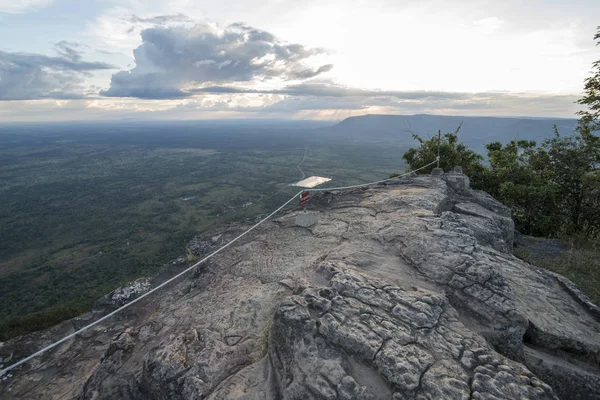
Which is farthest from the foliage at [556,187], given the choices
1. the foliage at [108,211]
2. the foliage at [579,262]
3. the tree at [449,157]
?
the foliage at [108,211]

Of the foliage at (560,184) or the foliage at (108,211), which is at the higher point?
the foliage at (560,184)

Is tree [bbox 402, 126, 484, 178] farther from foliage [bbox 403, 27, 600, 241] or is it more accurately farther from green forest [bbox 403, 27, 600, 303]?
foliage [bbox 403, 27, 600, 241]

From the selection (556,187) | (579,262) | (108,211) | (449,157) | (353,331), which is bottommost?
(108,211)

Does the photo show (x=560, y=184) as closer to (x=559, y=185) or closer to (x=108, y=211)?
(x=559, y=185)

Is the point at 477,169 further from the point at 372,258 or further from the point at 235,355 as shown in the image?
the point at 235,355

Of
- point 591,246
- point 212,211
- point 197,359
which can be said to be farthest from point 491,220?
point 212,211

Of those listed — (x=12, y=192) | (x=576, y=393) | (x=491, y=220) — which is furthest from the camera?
(x=12, y=192)

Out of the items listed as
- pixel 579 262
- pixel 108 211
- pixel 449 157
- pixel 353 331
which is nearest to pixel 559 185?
pixel 449 157

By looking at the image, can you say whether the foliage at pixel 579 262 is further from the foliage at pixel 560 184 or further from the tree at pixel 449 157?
the tree at pixel 449 157
